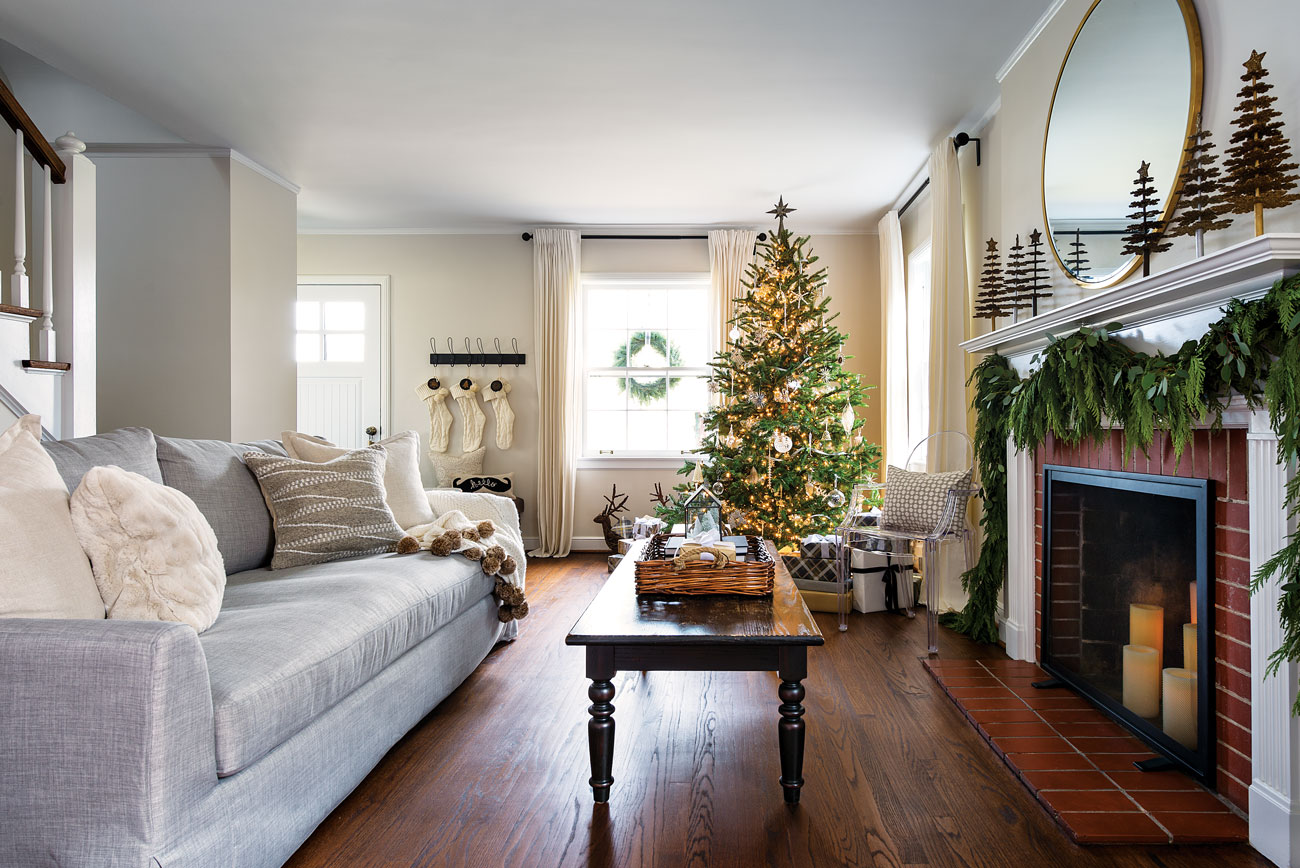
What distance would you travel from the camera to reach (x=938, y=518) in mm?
3646

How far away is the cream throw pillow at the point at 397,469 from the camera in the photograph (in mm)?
3072

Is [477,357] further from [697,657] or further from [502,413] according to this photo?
[697,657]

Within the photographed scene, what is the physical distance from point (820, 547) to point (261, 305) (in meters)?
3.69

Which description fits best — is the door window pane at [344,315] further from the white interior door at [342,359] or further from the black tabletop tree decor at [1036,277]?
the black tabletop tree decor at [1036,277]

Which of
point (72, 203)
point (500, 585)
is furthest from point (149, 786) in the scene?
point (72, 203)

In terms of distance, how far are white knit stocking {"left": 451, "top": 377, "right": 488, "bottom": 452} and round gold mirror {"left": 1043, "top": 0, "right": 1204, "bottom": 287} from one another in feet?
14.4

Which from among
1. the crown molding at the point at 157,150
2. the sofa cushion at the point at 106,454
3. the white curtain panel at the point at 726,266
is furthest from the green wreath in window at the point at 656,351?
the sofa cushion at the point at 106,454

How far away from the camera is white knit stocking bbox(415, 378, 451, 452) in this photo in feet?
20.4

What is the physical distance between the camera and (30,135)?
2.90 m

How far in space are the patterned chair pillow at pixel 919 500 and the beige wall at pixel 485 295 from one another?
2.60m

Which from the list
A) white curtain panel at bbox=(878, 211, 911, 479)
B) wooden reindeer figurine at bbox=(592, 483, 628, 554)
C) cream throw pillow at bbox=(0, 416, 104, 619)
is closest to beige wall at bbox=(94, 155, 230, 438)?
wooden reindeer figurine at bbox=(592, 483, 628, 554)

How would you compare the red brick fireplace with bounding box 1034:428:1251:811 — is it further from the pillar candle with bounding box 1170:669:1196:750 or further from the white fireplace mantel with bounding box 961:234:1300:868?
the pillar candle with bounding box 1170:669:1196:750

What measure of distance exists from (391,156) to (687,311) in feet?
8.56

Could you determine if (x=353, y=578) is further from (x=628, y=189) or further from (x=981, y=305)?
(x=628, y=189)
